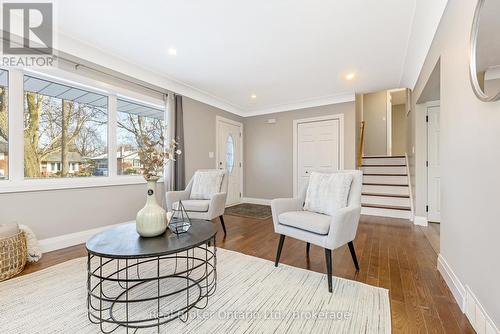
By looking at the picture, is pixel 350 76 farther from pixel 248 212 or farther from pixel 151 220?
pixel 151 220

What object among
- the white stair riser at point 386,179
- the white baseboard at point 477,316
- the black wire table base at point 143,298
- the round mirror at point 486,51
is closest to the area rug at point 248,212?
the black wire table base at point 143,298

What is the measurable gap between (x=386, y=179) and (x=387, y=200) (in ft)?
2.30

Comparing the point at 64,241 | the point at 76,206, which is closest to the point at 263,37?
the point at 76,206

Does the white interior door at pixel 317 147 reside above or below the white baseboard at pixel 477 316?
above

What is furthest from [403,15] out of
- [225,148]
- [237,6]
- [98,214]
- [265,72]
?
[98,214]

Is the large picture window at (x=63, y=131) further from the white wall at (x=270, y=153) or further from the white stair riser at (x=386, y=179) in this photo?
the white stair riser at (x=386, y=179)

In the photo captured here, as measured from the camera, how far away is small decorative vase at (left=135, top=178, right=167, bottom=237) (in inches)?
58.8

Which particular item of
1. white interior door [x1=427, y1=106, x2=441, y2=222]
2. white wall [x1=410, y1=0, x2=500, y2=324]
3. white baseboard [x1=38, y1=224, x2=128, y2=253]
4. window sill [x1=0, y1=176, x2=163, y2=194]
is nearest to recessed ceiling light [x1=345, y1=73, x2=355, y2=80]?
white interior door [x1=427, y1=106, x2=441, y2=222]

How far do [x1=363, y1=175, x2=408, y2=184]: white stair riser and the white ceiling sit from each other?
6.20 feet

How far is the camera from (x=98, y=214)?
288 cm

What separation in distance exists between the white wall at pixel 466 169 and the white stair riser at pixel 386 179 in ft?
9.67

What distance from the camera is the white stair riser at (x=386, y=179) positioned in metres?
4.58

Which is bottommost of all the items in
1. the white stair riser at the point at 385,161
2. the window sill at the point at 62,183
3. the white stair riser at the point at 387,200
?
the white stair riser at the point at 387,200

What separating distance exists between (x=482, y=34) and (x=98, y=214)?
3.94 meters
